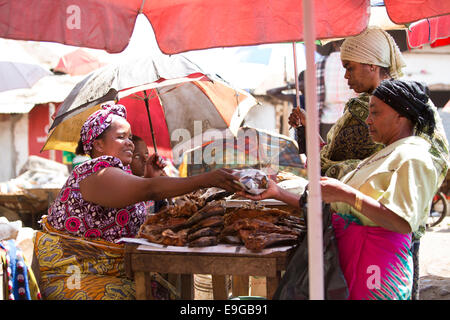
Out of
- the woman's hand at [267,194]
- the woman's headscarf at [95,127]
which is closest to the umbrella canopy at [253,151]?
the woman's headscarf at [95,127]

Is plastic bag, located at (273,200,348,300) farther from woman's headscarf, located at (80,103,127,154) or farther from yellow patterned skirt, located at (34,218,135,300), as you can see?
woman's headscarf, located at (80,103,127,154)

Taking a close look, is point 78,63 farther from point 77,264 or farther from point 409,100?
point 409,100

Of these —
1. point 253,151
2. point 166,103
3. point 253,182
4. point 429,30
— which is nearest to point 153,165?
point 253,182

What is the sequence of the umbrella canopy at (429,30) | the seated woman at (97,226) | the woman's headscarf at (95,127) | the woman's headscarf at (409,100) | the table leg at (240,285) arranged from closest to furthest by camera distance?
the woman's headscarf at (409,100), the seated woman at (97,226), the woman's headscarf at (95,127), the table leg at (240,285), the umbrella canopy at (429,30)

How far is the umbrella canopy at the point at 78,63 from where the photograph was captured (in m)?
13.6

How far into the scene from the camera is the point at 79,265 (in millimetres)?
2871

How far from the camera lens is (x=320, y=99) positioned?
7.70 meters

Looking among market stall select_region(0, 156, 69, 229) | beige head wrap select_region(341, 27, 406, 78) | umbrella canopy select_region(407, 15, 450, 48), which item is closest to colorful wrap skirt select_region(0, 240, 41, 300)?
beige head wrap select_region(341, 27, 406, 78)

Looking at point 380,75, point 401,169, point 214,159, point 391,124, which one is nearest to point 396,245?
point 401,169

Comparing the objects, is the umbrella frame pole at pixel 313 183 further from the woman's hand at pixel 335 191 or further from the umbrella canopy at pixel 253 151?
the umbrella canopy at pixel 253 151

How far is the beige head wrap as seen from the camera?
3.34 meters

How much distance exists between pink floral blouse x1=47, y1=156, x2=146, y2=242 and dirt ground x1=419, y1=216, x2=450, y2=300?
9.68 feet

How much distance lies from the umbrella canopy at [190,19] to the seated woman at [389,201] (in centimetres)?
108
